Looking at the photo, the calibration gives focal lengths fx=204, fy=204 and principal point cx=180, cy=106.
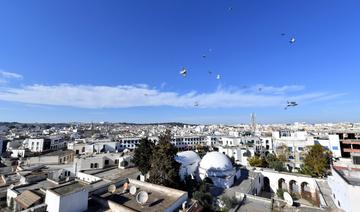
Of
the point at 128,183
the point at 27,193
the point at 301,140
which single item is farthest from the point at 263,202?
the point at 301,140

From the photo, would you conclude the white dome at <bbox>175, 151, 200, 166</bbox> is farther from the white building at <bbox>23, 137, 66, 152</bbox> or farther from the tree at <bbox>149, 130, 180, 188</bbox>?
the white building at <bbox>23, 137, 66, 152</bbox>

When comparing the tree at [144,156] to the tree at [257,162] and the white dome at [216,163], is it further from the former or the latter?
the tree at [257,162]

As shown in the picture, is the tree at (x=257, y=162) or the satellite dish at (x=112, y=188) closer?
the satellite dish at (x=112, y=188)

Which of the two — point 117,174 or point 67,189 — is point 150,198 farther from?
point 117,174

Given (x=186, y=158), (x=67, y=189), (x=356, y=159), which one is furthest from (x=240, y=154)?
(x=67, y=189)

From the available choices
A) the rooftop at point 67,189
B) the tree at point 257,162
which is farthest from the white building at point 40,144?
the rooftop at point 67,189

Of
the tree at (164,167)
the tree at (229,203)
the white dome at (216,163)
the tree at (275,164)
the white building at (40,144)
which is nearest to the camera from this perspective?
the tree at (229,203)
